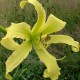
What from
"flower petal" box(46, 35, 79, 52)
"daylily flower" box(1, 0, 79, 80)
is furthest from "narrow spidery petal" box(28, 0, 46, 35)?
"flower petal" box(46, 35, 79, 52)

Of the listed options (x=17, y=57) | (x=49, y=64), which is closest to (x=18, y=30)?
(x=17, y=57)

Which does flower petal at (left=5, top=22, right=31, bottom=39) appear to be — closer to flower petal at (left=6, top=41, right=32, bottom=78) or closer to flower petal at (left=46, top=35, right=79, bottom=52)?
flower petal at (left=6, top=41, right=32, bottom=78)

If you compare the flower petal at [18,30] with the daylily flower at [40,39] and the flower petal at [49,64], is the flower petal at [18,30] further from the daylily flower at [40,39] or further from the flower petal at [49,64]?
the flower petal at [49,64]

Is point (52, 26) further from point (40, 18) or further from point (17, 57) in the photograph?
point (17, 57)

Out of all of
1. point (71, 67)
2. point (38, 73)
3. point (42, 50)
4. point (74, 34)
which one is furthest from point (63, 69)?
point (42, 50)

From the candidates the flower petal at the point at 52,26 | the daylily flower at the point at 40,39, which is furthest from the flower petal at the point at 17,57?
the flower petal at the point at 52,26

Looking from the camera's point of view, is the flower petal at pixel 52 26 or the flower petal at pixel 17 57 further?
the flower petal at pixel 52 26

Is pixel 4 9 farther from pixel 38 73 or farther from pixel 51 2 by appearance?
pixel 38 73
